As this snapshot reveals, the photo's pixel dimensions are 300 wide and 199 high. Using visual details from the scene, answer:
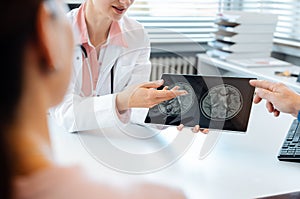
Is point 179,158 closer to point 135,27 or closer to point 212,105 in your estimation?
point 212,105

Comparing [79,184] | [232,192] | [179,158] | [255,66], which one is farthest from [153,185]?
[255,66]

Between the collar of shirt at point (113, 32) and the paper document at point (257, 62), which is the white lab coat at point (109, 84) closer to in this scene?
the collar of shirt at point (113, 32)

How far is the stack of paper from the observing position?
2590 mm

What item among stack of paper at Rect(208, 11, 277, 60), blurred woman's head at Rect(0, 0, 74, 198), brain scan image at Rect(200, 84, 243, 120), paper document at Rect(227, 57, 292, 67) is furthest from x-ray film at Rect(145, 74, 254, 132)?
stack of paper at Rect(208, 11, 277, 60)

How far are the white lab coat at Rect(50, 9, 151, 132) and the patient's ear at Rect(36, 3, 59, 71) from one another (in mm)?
777

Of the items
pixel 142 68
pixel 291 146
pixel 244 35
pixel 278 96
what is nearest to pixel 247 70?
pixel 244 35

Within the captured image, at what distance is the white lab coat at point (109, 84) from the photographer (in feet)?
4.22

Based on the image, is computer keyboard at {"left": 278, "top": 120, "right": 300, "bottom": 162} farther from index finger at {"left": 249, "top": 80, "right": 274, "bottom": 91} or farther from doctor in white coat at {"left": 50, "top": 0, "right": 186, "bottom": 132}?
doctor in white coat at {"left": 50, "top": 0, "right": 186, "bottom": 132}

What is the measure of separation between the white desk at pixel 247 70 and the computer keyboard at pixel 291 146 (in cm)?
68

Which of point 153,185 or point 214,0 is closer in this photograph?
point 153,185

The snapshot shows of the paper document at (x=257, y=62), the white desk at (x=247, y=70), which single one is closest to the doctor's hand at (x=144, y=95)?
the white desk at (x=247, y=70)

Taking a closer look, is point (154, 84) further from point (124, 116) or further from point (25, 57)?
point (25, 57)

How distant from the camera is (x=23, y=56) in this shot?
0.29 m

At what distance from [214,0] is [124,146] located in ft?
6.84
